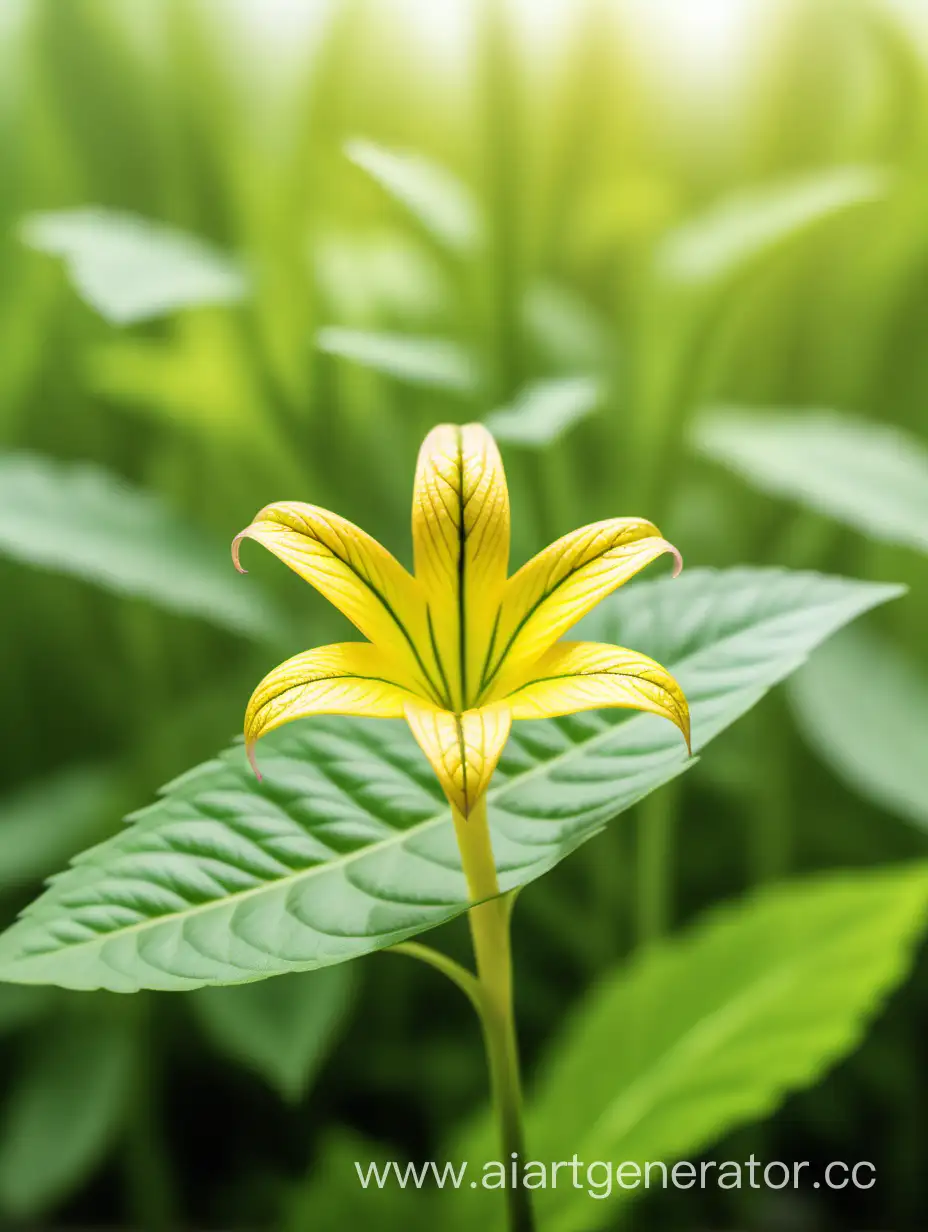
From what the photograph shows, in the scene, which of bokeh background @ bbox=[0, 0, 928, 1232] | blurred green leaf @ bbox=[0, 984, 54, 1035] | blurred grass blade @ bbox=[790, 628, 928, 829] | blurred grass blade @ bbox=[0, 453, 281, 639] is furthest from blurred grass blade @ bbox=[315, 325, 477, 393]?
blurred green leaf @ bbox=[0, 984, 54, 1035]

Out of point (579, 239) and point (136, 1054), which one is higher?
point (579, 239)

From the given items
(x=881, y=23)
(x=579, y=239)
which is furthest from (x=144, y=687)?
(x=881, y=23)

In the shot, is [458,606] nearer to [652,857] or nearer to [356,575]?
[356,575]

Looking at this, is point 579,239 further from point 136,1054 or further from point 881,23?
point 136,1054

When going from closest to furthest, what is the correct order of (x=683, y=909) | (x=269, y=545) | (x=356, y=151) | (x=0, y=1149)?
(x=269, y=545) → (x=356, y=151) → (x=0, y=1149) → (x=683, y=909)

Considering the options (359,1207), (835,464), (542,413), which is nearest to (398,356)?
(542,413)

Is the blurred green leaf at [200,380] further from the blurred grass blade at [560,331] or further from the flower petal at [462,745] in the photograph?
the flower petal at [462,745]
